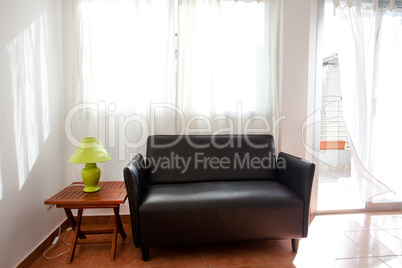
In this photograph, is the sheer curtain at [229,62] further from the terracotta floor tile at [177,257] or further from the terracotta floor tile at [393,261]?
the terracotta floor tile at [393,261]

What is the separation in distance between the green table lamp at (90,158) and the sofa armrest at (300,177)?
1531 mm

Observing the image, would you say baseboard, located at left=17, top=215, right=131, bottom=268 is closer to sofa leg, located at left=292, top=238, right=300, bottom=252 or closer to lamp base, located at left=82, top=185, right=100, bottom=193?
lamp base, located at left=82, top=185, right=100, bottom=193

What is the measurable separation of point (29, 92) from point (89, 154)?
2.13 feet

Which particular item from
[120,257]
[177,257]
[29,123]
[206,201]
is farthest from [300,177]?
[29,123]

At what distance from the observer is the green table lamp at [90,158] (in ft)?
6.18

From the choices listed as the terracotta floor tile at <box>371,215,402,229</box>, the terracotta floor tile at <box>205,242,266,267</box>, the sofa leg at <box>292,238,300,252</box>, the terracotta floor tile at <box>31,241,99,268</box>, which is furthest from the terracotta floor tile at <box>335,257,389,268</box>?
the terracotta floor tile at <box>31,241,99,268</box>

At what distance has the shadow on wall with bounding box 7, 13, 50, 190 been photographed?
1.70 m

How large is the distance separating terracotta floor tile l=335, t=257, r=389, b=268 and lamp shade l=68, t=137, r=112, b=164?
198 centimetres

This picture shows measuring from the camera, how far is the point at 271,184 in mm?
2154

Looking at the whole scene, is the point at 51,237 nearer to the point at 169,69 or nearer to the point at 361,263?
the point at 169,69

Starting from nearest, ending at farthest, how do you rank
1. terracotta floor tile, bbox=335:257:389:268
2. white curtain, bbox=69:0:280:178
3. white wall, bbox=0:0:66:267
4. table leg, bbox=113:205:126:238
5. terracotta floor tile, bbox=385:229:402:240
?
white wall, bbox=0:0:66:267 → terracotta floor tile, bbox=335:257:389:268 → table leg, bbox=113:205:126:238 → terracotta floor tile, bbox=385:229:402:240 → white curtain, bbox=69:0:280:178

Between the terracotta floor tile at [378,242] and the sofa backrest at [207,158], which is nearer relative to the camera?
the terracotta floor tile at [378,242]

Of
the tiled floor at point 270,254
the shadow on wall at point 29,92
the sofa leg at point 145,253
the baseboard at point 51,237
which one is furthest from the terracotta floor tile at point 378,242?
the shadow on wall at point 29,92

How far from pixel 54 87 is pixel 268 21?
222cm
